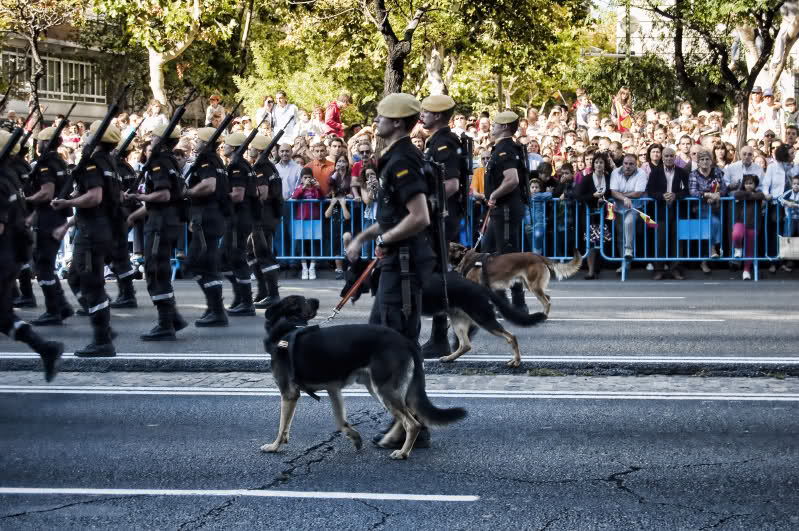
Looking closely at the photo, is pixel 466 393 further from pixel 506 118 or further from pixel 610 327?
pixel 610 327

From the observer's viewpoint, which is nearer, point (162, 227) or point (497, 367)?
point (497, 367)

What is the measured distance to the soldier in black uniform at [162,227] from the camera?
39.6ft

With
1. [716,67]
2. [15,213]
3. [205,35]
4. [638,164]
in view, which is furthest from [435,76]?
[15,213]

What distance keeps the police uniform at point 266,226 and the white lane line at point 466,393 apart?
4.87 m

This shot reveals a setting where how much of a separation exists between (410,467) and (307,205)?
1309 centimetres

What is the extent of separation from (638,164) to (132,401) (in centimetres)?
1180

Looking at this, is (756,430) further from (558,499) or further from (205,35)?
(205,35)

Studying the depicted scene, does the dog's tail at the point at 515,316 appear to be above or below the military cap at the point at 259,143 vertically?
below

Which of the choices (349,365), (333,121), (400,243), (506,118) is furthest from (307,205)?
(349,365)

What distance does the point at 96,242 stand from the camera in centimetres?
1091

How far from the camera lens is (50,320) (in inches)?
534

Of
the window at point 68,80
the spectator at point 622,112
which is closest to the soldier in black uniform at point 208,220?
the spectator at point 622,112

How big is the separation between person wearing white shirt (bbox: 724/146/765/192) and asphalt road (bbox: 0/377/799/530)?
10.2 metres

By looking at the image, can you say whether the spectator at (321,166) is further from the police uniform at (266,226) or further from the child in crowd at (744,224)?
the child in crowd at (744,224)
